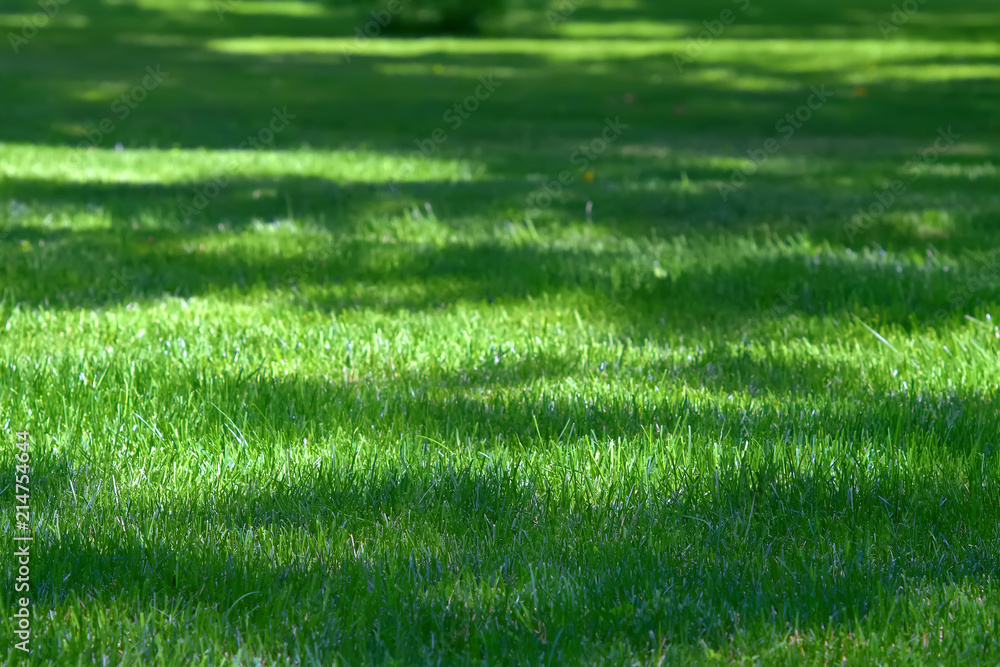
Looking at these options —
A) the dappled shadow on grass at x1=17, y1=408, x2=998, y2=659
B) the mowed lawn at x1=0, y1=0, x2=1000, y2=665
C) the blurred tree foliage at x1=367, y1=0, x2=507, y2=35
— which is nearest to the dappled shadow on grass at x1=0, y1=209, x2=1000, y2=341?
the mowed lawn at x1=0, y1=0, x2=1000, y2=665

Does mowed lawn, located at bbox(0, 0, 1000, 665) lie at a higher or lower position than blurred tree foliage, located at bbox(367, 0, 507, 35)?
higher

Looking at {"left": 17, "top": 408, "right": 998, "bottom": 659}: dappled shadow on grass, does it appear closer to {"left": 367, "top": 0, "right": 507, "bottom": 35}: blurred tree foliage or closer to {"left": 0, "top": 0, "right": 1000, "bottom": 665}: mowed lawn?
{"left": 0, "top": 0, "right": 1000, "bottom": 665}: mowed lawn

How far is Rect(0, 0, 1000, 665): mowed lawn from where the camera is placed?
7.96 ft

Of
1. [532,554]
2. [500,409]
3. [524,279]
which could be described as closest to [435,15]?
[524,279]

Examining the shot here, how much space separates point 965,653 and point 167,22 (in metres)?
50.1

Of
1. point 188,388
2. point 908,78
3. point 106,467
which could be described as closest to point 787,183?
point 188,388

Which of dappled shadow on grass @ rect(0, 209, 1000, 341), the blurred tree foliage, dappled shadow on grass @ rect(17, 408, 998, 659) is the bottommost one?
the blurred tree foliage

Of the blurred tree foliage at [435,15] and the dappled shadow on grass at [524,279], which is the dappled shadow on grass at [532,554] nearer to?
the dappled shadow on grass at [524,279]

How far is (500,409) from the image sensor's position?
12.7 ft

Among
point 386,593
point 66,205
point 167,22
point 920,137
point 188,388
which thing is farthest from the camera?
point 167,22

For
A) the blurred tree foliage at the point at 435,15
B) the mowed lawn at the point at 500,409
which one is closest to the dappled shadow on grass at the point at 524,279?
the mowed lawn at the point at 500,409

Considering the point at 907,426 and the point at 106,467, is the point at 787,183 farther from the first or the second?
the point at 106,467

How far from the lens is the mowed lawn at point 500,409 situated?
243cm

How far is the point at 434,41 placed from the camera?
36312 millimetres
